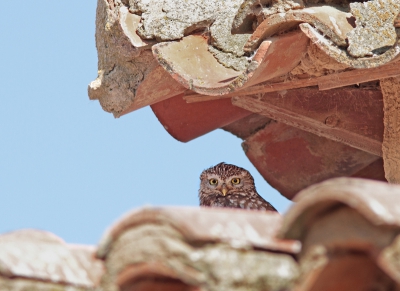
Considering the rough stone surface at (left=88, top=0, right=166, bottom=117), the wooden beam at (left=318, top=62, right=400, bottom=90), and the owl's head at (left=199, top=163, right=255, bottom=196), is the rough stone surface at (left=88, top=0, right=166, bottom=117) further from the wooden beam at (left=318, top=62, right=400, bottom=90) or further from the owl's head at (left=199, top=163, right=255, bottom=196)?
the owl's head at (left=199, top=163, right=255, bottom=196)

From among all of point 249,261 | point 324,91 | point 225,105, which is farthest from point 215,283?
point 225,105

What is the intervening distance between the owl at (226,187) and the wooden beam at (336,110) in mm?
2794

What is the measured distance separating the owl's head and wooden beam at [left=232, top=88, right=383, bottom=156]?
123 inches

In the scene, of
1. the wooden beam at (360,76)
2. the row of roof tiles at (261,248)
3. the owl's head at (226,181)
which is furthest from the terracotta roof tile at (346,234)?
the owl's head at (226,181)

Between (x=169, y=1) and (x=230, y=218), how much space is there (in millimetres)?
2917

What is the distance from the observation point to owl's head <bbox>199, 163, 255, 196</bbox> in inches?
326

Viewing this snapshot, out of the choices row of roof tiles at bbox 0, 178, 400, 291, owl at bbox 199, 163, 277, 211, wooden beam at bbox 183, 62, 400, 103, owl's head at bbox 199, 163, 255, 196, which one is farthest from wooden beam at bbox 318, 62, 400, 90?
owl's head at bbox 199, 163, 255, 196

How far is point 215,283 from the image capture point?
86.4 inches

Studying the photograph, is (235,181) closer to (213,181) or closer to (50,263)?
(213,181)

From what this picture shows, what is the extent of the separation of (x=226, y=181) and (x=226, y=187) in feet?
0.23

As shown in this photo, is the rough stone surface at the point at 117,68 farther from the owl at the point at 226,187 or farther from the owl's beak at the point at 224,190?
the owl's beak at the point at 224,190

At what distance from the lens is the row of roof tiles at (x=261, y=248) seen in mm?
2166

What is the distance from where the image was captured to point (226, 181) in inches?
329

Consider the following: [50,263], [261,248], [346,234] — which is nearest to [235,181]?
[50,263]
